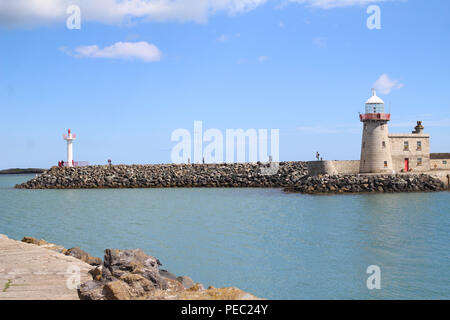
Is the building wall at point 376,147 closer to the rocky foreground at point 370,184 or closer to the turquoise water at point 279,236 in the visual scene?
the rocky foreground at point 370,184

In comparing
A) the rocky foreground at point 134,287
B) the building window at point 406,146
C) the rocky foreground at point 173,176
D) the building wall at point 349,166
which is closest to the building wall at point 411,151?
the building window at point 406,146

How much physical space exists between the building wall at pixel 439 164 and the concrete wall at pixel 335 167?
279 inches

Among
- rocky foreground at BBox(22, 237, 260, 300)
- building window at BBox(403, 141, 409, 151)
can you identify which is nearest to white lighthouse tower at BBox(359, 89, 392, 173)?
building window at BBox(403, 141, 409, 151)

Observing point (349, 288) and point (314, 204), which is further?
point (314, 204)

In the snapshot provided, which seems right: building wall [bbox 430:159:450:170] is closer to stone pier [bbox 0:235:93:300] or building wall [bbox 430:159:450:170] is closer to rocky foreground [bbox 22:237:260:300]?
stone pier [bbox 0:235:93:300]

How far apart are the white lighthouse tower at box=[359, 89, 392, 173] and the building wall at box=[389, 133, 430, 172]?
5.42 ft

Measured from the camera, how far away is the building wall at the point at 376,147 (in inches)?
1451

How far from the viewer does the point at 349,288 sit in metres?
11.3

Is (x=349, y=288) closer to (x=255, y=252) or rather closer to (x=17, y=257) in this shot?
(x=255, y=252)

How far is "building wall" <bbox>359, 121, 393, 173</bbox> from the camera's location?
3684cm

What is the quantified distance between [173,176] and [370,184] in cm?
2152

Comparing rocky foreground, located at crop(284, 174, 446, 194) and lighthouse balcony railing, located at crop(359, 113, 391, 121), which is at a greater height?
lighthouse balcony railing, located at crop(359, 113, 391, 121)
